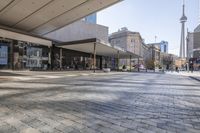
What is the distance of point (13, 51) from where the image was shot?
2786 centimetres

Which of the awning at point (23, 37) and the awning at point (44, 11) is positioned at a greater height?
the awning at point (44, 11)

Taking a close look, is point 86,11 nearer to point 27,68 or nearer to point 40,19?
point 40,19

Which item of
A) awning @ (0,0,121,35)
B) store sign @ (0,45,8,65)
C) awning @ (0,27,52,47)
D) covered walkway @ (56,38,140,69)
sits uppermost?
awning @ (0,0,121,35)

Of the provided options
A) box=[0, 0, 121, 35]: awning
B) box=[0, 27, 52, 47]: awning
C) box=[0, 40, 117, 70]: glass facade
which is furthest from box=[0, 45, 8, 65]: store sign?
box=[0, 0, 121, 35]: awning

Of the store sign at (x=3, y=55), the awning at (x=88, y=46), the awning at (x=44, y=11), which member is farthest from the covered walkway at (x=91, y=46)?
the store sign at (x=3, y=55)

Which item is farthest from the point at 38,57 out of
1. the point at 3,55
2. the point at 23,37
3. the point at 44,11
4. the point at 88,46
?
the point at 44,11

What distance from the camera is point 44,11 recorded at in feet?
70.4

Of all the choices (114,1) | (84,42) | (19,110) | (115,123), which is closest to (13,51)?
(84,42)

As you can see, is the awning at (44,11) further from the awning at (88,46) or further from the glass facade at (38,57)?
the awning at (88,46)

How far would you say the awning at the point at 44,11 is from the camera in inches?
762

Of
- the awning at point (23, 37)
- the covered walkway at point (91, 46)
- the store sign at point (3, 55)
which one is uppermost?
the awning at point (23, 37)

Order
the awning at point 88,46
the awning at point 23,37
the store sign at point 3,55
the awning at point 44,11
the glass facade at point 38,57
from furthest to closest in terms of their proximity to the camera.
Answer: the glass facade at point 38,57
the awning at point 88,46
the store sign at point 3,55
the awning at point 23,37
the awning at point 44,11

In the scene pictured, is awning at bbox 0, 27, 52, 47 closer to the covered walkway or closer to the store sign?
the store sign

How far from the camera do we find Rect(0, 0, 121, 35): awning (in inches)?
762
